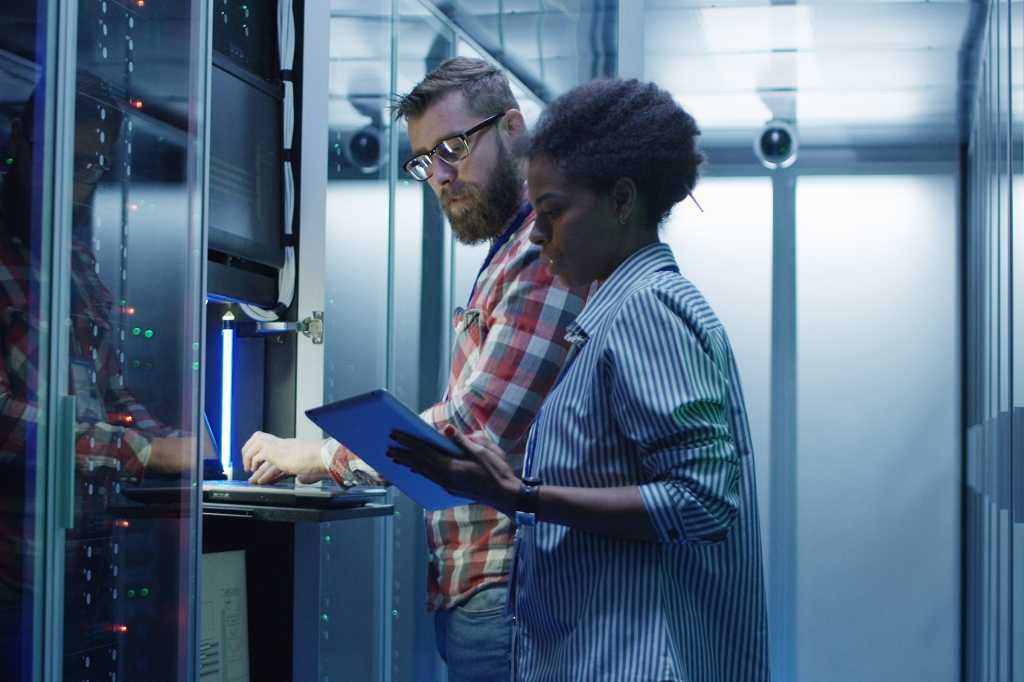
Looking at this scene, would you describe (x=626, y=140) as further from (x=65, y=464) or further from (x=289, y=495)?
(x=289, y=495)

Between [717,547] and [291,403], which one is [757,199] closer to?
[291,403]

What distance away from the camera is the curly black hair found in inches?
56.3

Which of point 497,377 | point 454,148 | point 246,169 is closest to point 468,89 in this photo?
point 454,148

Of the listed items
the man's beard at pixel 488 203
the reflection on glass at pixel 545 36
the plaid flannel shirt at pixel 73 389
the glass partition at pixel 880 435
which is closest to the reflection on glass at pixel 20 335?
the plaid flannel shirt at pixel 73 389

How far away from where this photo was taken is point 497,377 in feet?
5.57

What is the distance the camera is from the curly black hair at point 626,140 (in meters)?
1.43

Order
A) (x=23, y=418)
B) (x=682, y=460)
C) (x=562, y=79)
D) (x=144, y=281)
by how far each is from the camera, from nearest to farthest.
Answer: (x=682, y=460) → (x=23, y=418) → (x=144, y=281) → (x=562, y=79)

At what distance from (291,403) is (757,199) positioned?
12.3ft

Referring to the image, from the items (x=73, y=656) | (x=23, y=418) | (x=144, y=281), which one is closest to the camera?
(x=23, y=418)

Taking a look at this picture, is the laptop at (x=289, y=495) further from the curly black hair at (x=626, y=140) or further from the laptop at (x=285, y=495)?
the curly black hair at (x=626, y=140)

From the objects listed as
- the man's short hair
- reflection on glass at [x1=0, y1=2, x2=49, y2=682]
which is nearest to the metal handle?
reflection on glass at [x1=0, y1=2, x2=49, y2=682]

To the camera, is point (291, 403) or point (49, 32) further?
point (291, 403)

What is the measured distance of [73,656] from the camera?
67.9 inches

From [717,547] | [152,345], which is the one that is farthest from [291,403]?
[717,547]
